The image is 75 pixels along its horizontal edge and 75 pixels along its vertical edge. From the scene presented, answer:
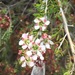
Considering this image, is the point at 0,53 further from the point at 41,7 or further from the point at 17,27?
the point at 41,7

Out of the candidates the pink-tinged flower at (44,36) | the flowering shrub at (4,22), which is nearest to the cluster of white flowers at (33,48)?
the pink-tinged flower at (44,36)

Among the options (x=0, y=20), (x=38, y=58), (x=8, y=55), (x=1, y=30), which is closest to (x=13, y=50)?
(x=8, y=55)

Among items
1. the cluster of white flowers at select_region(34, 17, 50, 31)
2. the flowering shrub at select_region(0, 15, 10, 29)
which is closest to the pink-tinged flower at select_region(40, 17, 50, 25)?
the cluster of white flowers at select_region(34, 17, 50, 31)

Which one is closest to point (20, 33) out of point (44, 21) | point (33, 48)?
point (44, 21)

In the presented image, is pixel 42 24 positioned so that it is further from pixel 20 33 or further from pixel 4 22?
pixel 20 33

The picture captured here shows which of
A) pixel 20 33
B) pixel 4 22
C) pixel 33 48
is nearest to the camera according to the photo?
pixel 33 48

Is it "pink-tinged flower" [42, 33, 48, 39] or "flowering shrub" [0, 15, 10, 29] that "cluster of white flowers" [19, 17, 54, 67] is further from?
"flowering shrub" [0, 15, 10, 29]

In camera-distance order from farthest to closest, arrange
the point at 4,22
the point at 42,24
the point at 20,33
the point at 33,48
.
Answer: the point at 20,33, the point at 4,22, the point at 42,24, the point at 33,48

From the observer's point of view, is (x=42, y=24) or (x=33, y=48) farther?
(x=42, y=24)

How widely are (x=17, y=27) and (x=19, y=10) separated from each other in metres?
0.21


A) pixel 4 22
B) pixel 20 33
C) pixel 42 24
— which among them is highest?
pixel 42 24

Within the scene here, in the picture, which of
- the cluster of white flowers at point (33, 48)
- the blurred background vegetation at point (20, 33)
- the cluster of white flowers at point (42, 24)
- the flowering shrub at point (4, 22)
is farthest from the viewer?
the blurred background vegetation at point (20, 33)

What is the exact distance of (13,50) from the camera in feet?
8.63

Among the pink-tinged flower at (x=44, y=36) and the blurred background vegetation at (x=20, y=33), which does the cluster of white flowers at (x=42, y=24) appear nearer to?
the pink-tinged flower at (x=44, y=36)
